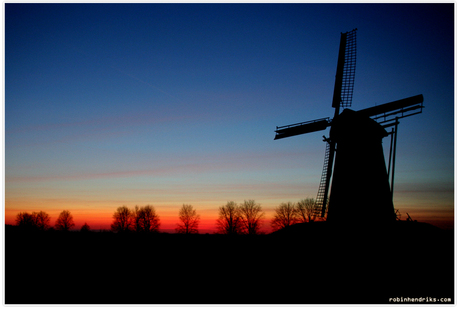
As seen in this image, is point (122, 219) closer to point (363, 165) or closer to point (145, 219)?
point (145, 219)

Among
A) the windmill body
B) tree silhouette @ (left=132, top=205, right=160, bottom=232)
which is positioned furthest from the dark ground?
tree silhouette @ (left=132, top=205, right=160, bottom=232)

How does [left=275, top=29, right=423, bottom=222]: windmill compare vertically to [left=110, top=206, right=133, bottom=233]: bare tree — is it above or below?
above

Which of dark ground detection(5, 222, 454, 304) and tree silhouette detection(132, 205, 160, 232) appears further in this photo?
tree silhouette detection(132, 205, 160, 232)

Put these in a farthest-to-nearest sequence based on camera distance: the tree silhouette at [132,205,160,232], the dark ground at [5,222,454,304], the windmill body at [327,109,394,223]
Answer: the tree silhouette at [132,205,160,232]
the windmill body at [327,109,394,223]
the dark ground at [5,222,454,304]

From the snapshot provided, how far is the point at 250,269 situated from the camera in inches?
511

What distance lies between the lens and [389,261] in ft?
41.1

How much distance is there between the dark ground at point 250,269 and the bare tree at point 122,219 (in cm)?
5271

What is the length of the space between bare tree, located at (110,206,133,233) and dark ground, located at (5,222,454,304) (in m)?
52.7

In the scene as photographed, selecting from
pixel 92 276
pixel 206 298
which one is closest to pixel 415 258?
pixel 206 298

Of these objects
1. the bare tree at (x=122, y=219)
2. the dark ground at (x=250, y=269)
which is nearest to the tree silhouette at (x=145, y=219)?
the bare tree at (x=122, y=219)

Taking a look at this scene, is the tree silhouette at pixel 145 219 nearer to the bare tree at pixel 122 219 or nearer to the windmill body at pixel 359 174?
the bare tree at pixel 122 219

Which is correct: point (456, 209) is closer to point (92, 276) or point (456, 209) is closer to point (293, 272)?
point (293, 272)

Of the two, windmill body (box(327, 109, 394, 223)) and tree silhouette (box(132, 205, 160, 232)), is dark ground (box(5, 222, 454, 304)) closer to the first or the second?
windmill body (box(327, 109, 394, 223))

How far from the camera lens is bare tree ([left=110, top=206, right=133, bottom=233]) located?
216 feet
